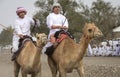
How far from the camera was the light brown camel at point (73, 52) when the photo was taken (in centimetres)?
1079

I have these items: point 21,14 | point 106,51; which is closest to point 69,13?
point 106,51

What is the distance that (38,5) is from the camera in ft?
205

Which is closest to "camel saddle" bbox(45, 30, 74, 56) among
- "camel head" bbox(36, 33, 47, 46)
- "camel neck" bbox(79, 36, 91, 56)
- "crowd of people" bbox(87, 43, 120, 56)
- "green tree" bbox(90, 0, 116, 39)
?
"camel neck" bbox(79, 36, 91, 56)

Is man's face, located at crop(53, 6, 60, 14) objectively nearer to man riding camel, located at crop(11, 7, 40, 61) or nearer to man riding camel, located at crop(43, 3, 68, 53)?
man riding camel, located at crop(43, 3, 68, 53)

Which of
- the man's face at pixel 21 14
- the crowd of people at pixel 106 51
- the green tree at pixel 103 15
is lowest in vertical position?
the crowd of people at pixel 106 51

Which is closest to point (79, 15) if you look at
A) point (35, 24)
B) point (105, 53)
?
point (105, 53)

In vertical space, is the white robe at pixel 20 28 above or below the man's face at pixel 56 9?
below

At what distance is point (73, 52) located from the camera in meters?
11.3

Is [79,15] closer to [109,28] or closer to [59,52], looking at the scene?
[109,28]

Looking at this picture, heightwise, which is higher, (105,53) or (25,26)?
(25,26)

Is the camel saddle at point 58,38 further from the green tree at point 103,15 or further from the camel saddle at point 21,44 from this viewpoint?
the green tree at point 103,15

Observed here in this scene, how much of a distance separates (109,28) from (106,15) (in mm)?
1957

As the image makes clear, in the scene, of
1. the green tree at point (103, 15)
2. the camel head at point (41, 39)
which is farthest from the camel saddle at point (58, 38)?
the green tree at point (103, 15)

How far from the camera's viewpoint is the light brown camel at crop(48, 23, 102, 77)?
10.8 metres
